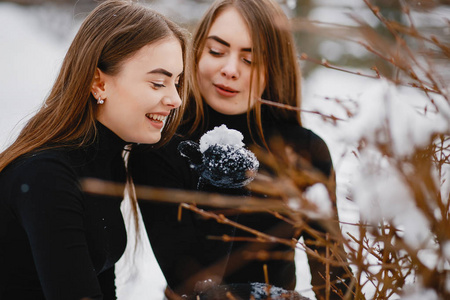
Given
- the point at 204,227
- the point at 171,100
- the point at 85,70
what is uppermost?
the point at 85,70

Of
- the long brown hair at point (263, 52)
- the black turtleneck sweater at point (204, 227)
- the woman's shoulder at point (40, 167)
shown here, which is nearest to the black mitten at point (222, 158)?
the black turtleneck sweater at point (204, 227)

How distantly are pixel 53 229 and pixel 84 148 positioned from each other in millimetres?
304

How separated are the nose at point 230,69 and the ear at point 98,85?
0.47 meters

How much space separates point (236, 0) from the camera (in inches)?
69.6

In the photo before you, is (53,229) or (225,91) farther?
(225,91)

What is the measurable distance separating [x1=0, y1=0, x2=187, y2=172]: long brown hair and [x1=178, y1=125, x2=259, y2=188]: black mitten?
363mm

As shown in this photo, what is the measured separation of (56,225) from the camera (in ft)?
3.95

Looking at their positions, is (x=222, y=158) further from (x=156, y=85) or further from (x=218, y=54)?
(x=218, y=54)

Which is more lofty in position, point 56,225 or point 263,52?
point 263,52

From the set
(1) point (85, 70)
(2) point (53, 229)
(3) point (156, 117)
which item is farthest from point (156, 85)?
(2) point (53, 229)

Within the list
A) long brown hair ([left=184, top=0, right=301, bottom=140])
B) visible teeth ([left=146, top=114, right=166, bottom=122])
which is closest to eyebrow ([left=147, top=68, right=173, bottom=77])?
visible teeth ([left=146, top=114, right=166, bottom=122])

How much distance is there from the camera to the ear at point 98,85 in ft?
4.75

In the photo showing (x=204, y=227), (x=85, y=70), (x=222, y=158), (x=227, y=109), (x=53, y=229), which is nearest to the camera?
(x=53, y=229)

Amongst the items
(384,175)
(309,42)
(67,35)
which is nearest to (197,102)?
(384,175)
